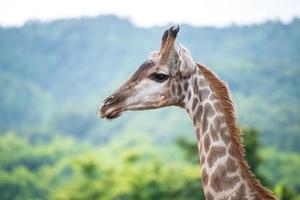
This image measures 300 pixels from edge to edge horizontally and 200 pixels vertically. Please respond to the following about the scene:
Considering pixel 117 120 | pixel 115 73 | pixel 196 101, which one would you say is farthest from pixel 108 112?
pixel 115 73

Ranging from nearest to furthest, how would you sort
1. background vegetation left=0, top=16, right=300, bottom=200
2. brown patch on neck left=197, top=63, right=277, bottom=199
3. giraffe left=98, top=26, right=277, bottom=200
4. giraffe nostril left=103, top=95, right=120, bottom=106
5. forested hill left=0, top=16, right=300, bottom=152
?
1. brown patch on neck left=197, top=63, right=277, bottom=199
2. giraffe left=98, top=26, right=277, bottom=200
3. giraffe nostril left=103, top=95, right=120, bottom=106
4. background vegetation left=0, top=16, right=300, bottom=200
5. forested hill left=0, top=16, right=300, bottom=152

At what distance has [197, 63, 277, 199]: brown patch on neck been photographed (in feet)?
16.0

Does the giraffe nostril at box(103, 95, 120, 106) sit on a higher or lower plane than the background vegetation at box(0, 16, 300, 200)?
lower

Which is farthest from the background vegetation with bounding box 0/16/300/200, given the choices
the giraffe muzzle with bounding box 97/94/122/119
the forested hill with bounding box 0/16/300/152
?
the giraffe muzzle with bounding box 97/94/122/119

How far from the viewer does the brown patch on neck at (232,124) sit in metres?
4.88

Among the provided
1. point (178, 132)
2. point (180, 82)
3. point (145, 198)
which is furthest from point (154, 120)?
point (180, 82)

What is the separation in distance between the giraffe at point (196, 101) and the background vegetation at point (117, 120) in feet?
64.8

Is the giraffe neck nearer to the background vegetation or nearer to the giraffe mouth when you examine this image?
the giraffe mouth

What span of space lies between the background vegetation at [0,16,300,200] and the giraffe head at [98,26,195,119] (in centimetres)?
1978

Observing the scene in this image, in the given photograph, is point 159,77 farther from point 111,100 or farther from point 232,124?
point 232,124

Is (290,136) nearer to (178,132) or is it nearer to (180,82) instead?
(178,132)

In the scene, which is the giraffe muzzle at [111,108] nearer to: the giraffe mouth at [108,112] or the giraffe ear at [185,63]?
the giraffe mouth at [108,112]

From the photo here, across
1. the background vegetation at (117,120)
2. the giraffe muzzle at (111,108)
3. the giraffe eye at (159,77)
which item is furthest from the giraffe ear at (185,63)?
the background vegetation at (117,120)

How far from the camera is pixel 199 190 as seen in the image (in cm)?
2842
